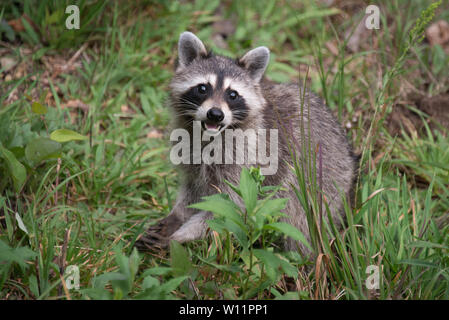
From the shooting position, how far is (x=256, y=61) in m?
4.07

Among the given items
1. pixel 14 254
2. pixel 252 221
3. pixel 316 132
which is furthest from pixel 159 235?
pixel 316 132

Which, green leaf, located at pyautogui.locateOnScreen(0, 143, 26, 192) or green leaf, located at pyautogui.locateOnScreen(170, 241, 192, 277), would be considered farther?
green leaf, located at pyautogui.locateOnScreen(0, 143, 26, 192)

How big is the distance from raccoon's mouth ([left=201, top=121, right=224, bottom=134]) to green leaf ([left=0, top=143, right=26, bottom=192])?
1.33m

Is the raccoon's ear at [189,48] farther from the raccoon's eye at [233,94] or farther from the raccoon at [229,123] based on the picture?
the raccoon's eye at [233,94]

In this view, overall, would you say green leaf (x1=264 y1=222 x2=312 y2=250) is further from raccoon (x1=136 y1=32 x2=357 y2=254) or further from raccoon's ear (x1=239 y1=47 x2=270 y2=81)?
raccoon's ear (x1=239 y1=47 x2=270 y2=81)

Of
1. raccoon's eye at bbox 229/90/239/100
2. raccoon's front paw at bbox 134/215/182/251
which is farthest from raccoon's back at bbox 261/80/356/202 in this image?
raccoon's front paw at bbox 134/215/182/251

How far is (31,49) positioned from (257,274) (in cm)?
389

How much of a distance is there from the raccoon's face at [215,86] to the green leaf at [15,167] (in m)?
1.27

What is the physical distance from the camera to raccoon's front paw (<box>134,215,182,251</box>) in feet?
12.2

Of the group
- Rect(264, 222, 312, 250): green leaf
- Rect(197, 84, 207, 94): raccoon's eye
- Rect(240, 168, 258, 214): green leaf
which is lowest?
Rect(264, 222, 312, 250): green leaf

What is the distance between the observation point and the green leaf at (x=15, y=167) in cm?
337

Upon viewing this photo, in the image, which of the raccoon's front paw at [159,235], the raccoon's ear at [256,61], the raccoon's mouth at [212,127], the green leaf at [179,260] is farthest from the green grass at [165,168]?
the raccoon's mouth at [212,127]
